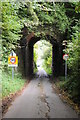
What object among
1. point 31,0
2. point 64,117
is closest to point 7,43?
point 31,0

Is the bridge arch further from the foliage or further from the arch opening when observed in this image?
the foliage

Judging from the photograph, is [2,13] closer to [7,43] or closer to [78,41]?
[7,43]

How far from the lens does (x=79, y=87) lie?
876 cm

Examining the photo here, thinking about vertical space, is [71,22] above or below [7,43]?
above

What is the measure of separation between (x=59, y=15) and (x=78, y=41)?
845 centimetres

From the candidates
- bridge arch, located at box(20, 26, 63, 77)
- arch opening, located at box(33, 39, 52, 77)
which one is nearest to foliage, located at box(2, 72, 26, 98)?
bridge arch, located at box(20, 26, 63, 77)

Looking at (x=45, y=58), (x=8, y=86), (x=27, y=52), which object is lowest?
(x=45, y=58)

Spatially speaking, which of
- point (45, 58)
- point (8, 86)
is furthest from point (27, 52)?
point (45, 58)

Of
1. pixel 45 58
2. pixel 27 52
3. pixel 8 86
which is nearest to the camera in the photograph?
pixel 8 86

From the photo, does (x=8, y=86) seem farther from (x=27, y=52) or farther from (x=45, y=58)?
(x=45, y=58)

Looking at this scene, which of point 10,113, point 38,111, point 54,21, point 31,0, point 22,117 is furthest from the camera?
point 54,21

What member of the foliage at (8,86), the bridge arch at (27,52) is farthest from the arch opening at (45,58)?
the foliage at (8,86)

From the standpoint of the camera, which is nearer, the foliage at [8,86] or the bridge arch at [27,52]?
the foliage at [8,86]

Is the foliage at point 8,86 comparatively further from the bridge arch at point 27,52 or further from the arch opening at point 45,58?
the arch opening at point 45,58
